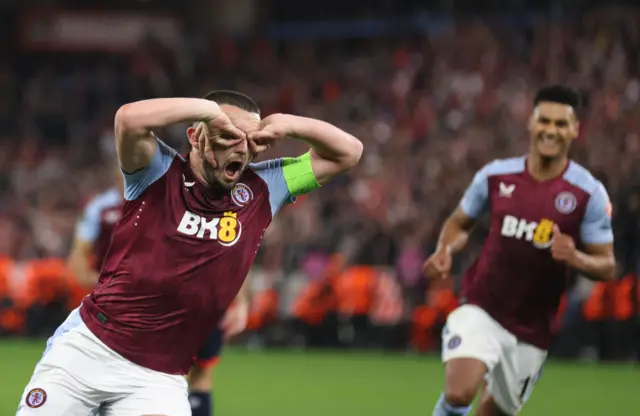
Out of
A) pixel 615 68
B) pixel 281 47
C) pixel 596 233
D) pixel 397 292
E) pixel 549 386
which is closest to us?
pixel 596 233

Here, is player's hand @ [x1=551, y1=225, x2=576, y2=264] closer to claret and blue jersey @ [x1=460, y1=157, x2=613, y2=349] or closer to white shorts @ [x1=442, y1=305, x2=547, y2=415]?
claret and blue jersey @ [x1=460, y1=157, x2=613, y2=349]

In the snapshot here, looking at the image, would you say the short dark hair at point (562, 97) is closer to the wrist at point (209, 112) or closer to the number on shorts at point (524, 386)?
the number on shorts at point (524, 386)

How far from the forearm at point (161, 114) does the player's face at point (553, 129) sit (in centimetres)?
288

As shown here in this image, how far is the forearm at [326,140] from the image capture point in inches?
200

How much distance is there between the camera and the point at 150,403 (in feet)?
15.7

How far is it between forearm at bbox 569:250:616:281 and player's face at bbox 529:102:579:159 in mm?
649

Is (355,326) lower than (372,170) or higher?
lower

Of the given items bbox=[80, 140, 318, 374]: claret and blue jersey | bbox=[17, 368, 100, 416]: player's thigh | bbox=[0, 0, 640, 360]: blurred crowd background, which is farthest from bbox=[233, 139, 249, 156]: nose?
bbox=[0, 0, 640, 360]: blurred crowd background

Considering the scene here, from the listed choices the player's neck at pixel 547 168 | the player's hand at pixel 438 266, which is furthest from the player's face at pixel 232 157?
the player's neck at pixel 547 168

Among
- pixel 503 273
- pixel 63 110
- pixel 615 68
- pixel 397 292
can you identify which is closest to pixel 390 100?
pixel 615 68

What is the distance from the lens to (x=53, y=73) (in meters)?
24.7

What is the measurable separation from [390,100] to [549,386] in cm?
860

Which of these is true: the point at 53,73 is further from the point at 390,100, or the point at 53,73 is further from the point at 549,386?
the point at 549,386

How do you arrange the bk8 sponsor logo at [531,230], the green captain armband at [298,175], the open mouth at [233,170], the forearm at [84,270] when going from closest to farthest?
1. the open mouth at [233,170]
2. the green captain armband at [298,175]
3. the bk8 sponsor logo at [531,230]
4. the forearm at [84,270]
